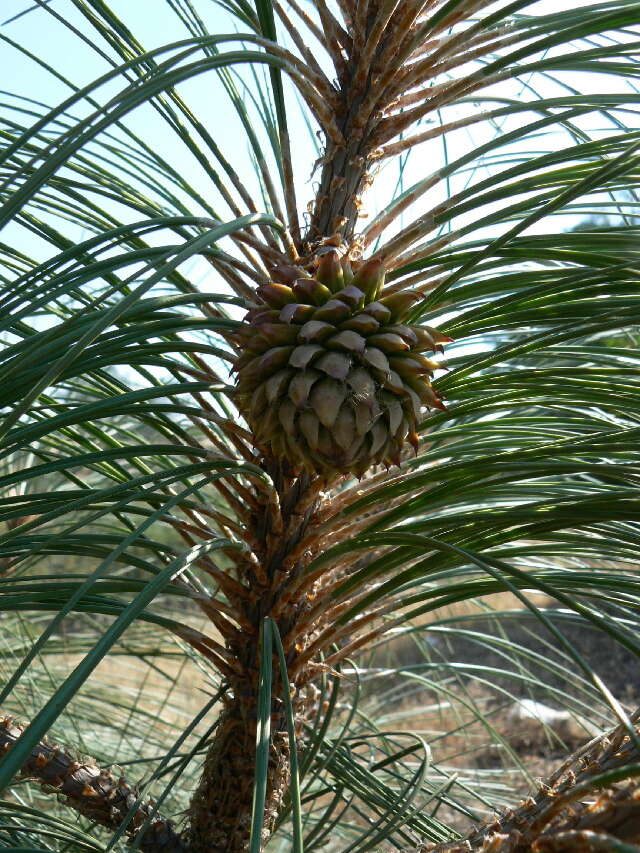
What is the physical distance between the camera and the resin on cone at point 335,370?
373 millimetres

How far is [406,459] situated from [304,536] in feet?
0.28

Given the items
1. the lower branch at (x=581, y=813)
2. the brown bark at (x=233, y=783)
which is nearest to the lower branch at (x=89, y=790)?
the brown bark at (x=233, y=783)

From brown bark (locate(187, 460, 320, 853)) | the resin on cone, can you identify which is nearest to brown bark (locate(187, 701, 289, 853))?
brown bark (locate(187, 460, 320, 853))

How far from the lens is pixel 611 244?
43 centimetres

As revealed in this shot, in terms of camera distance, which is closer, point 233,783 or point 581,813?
point 581,813

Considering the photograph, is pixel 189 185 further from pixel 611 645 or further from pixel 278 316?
pixel 611 645

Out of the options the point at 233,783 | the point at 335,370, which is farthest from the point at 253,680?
the point at 335,370

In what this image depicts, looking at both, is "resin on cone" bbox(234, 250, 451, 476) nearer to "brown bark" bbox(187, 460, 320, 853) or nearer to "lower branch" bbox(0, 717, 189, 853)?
"brown bark" bbox(187, 460, 320, 853)

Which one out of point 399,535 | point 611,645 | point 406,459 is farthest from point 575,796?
point 611,645

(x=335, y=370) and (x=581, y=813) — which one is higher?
(x=335, y=370)

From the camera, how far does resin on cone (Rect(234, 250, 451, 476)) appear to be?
1.22 ft

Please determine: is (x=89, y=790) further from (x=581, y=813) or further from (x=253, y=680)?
(x=581, y=813)

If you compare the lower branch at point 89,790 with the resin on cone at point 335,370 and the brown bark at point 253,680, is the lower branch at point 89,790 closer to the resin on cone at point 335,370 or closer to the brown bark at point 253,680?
the brown bark at point 253,680

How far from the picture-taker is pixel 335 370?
0.37 meters
